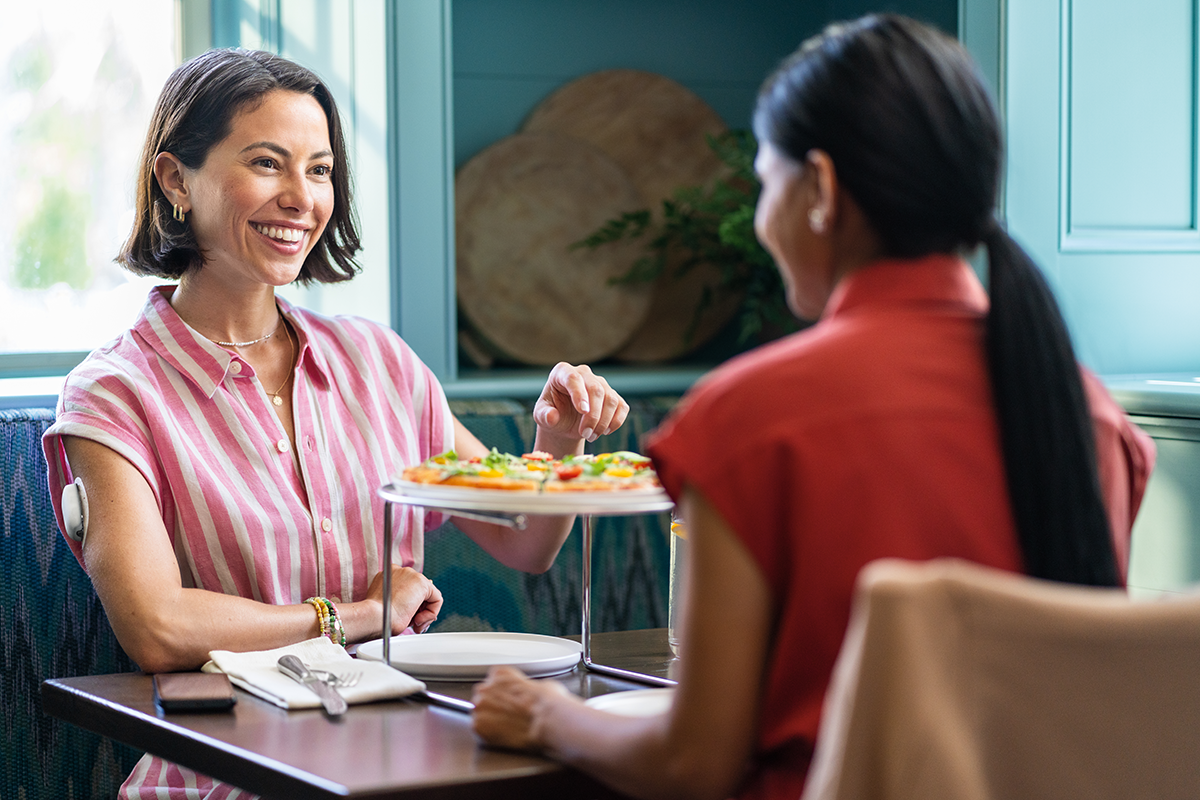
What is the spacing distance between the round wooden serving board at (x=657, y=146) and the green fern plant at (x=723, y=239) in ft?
0.16

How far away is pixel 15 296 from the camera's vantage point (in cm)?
240

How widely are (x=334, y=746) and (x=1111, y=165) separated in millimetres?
2159

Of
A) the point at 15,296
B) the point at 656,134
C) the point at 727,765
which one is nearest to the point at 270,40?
the point at 15,296

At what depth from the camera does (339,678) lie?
130cm

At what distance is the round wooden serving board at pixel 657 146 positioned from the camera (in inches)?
120

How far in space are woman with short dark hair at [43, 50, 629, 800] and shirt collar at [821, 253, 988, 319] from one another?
770mm

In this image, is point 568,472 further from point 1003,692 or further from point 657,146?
point 657,146

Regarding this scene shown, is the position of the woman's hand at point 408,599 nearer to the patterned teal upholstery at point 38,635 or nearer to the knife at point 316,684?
the knife at point 316,684

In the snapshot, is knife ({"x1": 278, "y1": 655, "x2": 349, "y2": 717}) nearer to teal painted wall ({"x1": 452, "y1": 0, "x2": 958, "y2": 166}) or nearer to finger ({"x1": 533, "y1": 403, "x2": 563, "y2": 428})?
finger ({"x1": 533, "y1": 403, "x2": 563, "y2": 428})

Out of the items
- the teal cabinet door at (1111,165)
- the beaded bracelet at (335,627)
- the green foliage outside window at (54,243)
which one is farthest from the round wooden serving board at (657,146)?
the beaded bracelet at (335,627)

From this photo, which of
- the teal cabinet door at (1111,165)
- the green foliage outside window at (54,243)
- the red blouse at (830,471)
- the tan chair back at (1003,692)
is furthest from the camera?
the teal cabinet door at (1111,165)

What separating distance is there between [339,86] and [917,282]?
5.66 ft

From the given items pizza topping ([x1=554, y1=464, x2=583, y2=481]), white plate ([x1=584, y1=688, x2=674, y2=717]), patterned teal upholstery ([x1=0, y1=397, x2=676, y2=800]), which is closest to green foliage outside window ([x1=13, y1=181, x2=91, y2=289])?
patterned teal upholstery ([x1=0, y1=397, x2=676, y2=800])

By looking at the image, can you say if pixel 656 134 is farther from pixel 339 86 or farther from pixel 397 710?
pixel 397 710
